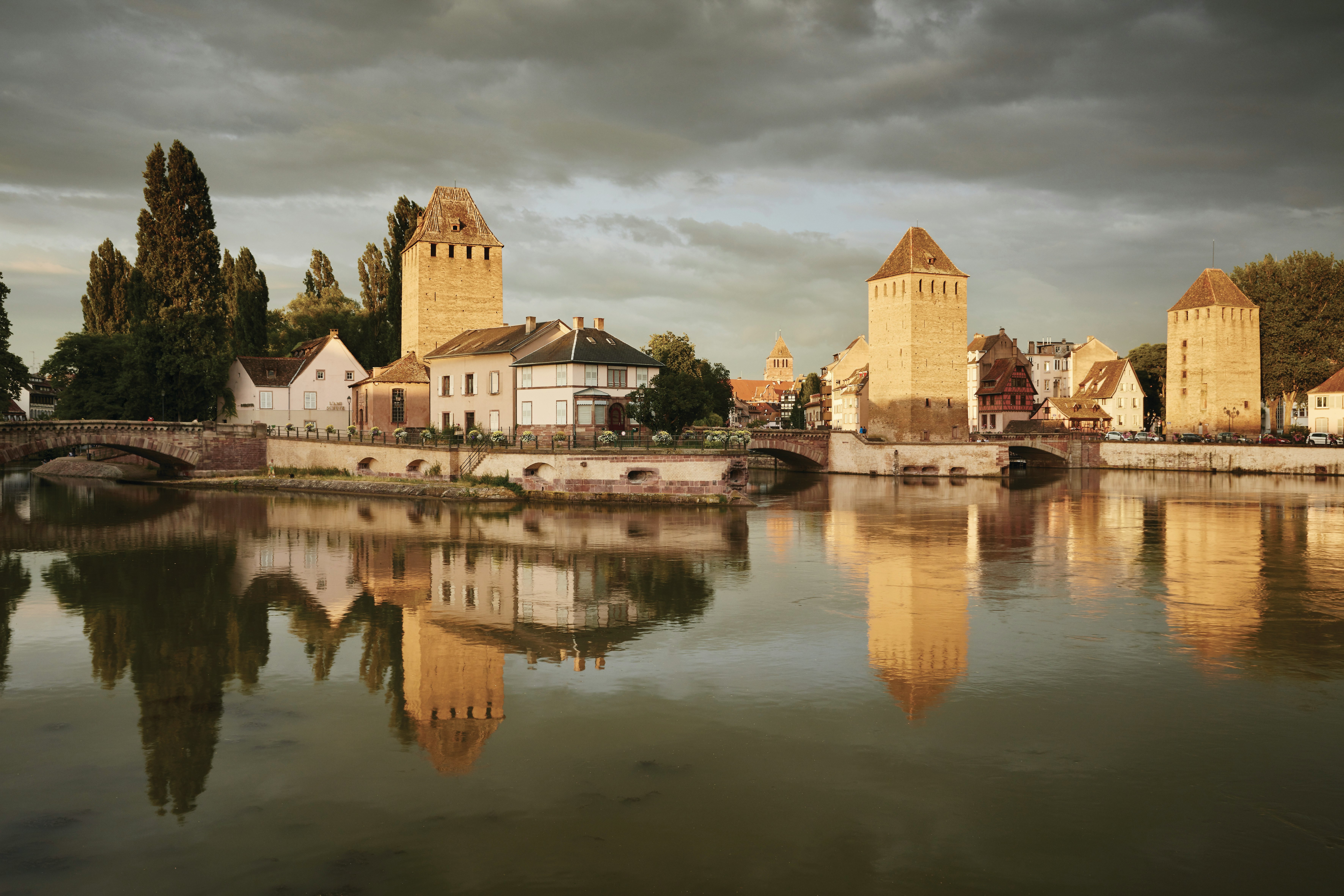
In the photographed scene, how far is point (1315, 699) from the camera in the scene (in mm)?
12570

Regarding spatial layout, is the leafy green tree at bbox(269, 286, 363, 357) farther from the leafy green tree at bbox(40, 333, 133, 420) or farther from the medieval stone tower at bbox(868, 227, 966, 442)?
the medieval stone tower at bbox(868, 227, 966, 442)

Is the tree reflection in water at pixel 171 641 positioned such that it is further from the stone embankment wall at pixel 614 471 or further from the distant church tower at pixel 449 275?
the distant church tower at pixel 449 275

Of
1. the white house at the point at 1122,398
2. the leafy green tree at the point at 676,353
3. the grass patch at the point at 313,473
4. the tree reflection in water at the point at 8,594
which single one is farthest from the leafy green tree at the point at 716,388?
the white house at the point at 1122,398

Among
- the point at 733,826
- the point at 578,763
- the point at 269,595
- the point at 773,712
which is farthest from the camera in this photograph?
the point at 269,595

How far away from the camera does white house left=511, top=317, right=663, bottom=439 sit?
143 feet

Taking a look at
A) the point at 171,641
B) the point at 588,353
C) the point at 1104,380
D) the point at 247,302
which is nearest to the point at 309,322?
the point at 247,302

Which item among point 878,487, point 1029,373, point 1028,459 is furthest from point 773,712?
point 1029,373

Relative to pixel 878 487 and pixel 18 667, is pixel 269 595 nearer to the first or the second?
pixel 18 667

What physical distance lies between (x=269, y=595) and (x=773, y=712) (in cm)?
1239

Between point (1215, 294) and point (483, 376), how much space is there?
56783mm

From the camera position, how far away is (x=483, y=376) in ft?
161

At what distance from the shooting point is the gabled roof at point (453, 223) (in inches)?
Result: 2226

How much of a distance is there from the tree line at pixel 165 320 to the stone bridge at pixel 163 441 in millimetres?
2885

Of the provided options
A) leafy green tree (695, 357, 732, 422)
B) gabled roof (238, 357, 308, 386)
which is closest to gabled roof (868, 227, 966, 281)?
leafy green tree (695, 357, 732, 422)
